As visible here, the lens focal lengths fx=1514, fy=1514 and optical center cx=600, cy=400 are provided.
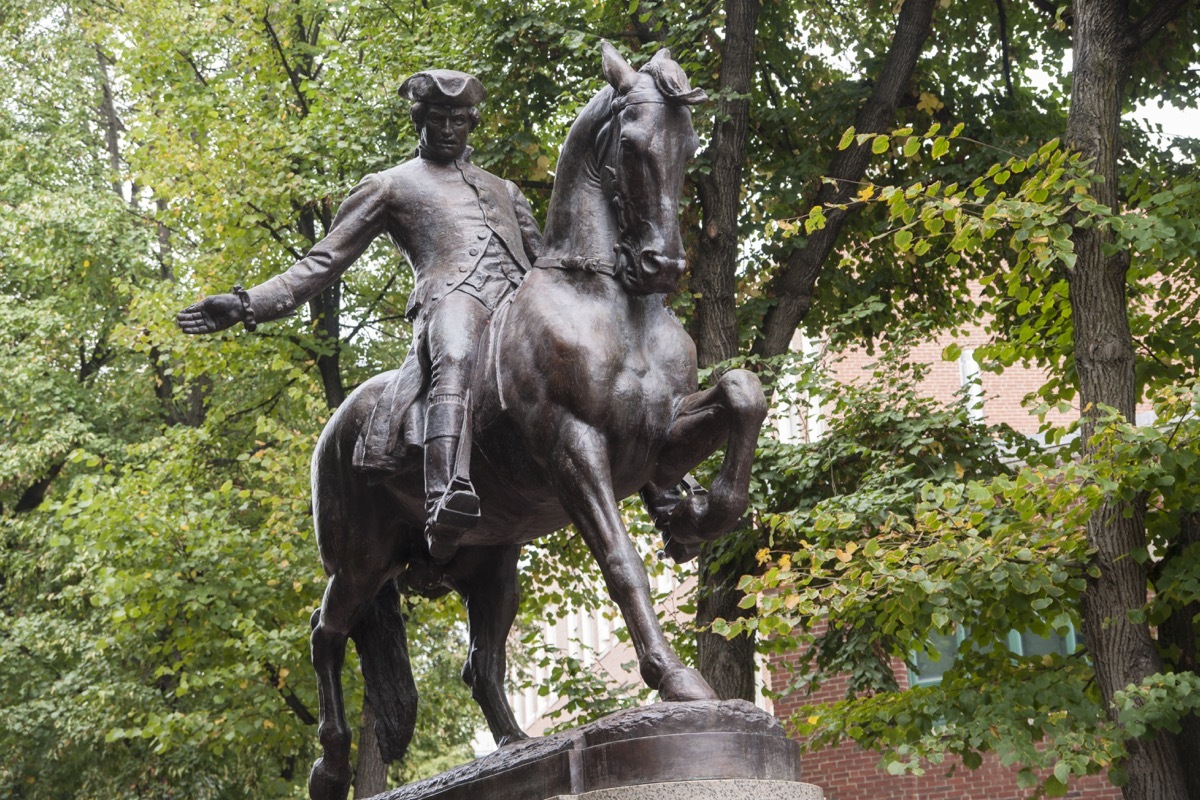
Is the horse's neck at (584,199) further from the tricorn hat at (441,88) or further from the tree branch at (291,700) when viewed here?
the tree branch at (291,700)

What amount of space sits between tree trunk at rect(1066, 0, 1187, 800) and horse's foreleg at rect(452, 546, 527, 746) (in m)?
4.94

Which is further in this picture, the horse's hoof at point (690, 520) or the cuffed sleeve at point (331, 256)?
the cuffed sleeve at point (331, 256)

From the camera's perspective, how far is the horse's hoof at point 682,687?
4695 mm

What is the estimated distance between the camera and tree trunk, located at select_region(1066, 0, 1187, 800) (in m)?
10.1

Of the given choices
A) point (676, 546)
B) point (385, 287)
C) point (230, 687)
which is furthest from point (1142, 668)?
point (385, 287)

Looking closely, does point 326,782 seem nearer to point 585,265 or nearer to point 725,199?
point 585,265

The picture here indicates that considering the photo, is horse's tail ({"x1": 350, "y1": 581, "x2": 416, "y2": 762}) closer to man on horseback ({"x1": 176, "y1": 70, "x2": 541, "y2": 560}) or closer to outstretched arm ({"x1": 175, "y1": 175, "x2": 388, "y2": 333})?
man on horseback ({"x1": 176, "y1": 70, "x2": 541, "y2": 560})

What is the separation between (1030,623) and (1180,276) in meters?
3.53

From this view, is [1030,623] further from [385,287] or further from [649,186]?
[385,287]

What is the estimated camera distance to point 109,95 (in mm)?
23578

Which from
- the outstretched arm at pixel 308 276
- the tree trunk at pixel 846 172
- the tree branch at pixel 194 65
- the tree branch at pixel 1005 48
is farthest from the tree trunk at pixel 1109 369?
the tree branch at pixel 194 65

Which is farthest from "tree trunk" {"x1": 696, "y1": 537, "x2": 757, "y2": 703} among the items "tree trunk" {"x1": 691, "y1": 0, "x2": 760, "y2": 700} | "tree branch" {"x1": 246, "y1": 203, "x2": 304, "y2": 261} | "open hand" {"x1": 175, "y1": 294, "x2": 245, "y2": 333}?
"open hand" {"x1": 175, "y1": 294, "x2": 245, "y2": 333}

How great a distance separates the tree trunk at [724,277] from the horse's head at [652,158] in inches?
303

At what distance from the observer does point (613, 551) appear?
496 cm
